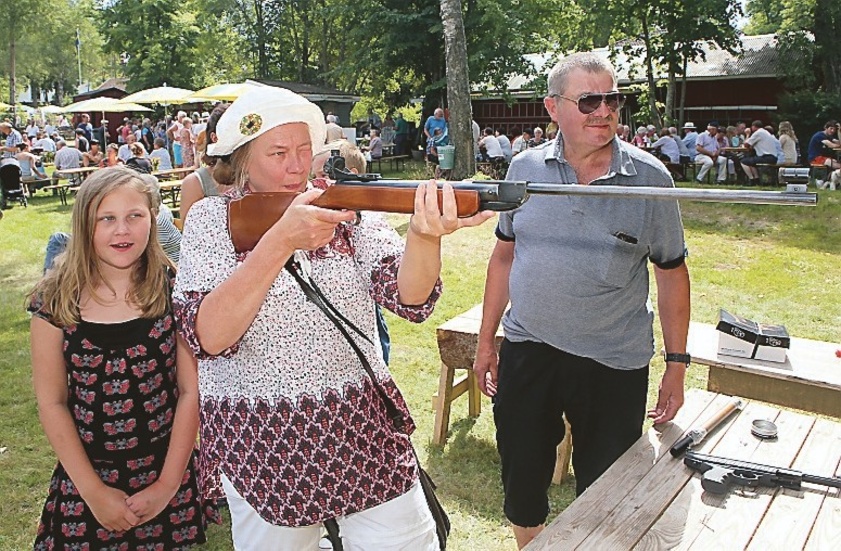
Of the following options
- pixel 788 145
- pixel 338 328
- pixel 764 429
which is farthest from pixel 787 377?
pixel 788 145

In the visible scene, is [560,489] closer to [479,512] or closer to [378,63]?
[479,512]

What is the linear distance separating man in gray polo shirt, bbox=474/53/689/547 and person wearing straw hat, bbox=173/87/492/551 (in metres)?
0.93

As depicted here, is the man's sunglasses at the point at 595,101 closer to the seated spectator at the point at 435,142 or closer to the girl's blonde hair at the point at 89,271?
the girl's blonde hair at the point at 89,271

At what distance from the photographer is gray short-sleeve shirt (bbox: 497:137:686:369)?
2701mm

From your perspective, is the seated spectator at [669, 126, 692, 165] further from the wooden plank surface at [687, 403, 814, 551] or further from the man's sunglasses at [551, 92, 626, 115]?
the man's sunglasses at [551, 92, 626, 115]

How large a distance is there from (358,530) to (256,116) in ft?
3.99

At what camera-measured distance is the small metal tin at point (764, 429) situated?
9.16 ft

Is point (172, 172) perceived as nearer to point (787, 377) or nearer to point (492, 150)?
point (492, 150)

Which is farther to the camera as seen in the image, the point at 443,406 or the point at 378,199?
the point at 443,406

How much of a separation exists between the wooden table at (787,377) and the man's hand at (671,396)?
3.78 ft

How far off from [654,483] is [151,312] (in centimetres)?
199

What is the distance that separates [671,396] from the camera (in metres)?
2.94

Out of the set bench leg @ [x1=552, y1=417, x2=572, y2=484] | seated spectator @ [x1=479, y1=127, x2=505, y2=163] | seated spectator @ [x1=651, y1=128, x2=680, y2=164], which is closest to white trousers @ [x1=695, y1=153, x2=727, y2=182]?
seated spectator @ [x1=651, y1=128, x2=680, y2=164]

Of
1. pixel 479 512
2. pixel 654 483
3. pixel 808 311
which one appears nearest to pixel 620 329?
pixel 654 483
